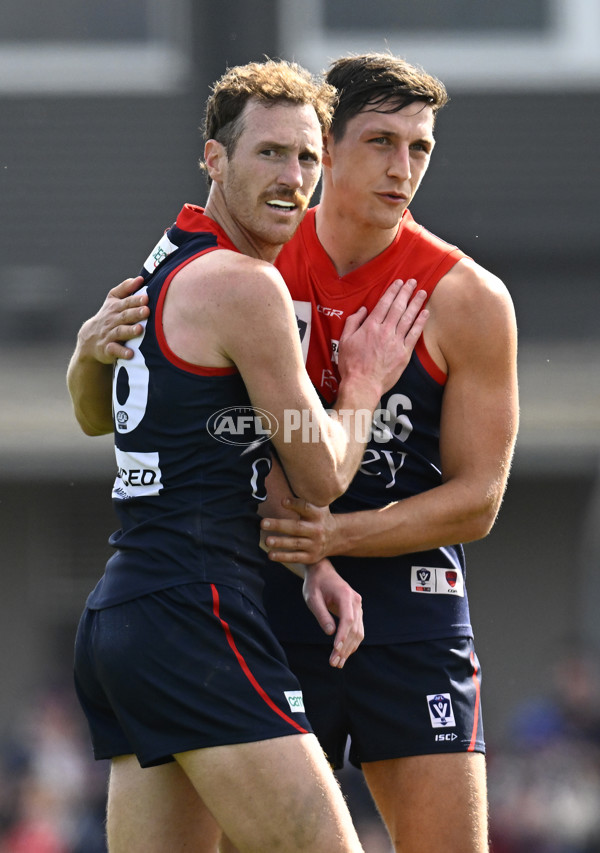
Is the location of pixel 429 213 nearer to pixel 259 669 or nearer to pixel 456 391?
pixel 456 391

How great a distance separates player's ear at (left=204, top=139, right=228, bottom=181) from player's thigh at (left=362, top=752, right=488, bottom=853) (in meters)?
1.71

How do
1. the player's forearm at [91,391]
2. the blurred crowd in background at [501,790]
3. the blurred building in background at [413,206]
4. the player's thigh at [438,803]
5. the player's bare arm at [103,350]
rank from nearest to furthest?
1. the player's bare arm at [103,350]
2. the player's thigh at [438,803]
3. the player's forearm at [91,391]
4. the blurred crowd in background at [501,790]
5. the blurred building in background at [413,206]

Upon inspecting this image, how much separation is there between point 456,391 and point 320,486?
0.63 meters

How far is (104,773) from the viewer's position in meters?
9.02

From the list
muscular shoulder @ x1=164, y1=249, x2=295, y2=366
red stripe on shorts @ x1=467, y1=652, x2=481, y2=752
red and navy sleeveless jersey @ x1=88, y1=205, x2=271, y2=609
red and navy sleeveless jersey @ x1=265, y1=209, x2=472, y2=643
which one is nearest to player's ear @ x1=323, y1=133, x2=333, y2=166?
red and navy sleeveless jersey @ x1=265, y1=209, x2=472, y2=643

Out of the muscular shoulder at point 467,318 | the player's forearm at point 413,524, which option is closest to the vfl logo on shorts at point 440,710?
the player's forearm at point 413,524

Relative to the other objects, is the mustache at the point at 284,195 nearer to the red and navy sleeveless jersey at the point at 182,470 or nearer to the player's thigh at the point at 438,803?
the red and navy sleeveless jersey at the point at 182,470

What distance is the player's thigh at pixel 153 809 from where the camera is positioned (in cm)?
345

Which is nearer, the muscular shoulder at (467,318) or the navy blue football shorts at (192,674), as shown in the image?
the navy blue football shorts at (192,674)

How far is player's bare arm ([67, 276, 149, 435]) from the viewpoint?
134 inches

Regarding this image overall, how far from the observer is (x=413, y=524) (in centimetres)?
374

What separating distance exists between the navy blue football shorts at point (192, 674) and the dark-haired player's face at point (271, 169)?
0.97m

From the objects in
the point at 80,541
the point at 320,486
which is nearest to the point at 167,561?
the point at 320,486

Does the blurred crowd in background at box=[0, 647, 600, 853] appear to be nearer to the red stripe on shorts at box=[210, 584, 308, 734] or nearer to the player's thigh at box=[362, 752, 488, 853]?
the player's thigh at box=[362, 752, 488, 853]
